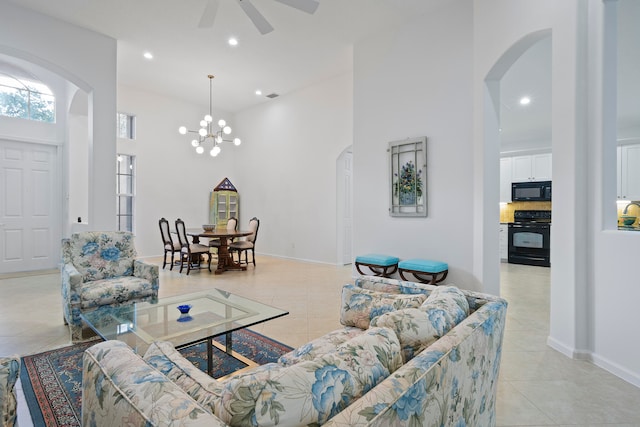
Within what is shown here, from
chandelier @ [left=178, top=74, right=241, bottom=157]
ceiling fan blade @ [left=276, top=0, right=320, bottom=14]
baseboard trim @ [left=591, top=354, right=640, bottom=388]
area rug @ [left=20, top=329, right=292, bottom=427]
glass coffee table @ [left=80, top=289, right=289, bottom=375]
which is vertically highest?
ceiling fan blade @ [left=276, top=0, right=320, bottom=14]

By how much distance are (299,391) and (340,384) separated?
13 cm

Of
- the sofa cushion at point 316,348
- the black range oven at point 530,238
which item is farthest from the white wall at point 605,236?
A: the black range oven at point 530,238

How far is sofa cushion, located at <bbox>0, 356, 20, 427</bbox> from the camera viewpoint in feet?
2.97

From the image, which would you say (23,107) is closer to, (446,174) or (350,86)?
(350,86)

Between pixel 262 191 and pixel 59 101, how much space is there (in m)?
4.33

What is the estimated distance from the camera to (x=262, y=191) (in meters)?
8.37

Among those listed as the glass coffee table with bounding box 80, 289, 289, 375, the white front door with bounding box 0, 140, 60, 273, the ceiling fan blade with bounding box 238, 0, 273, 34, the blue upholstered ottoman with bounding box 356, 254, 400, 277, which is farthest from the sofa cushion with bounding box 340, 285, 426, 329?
the white front door with bounding box 0, 140, 60, 273

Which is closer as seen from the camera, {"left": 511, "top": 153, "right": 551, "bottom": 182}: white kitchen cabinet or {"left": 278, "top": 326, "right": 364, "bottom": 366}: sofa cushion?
{"left": 278, "top": 326, "right": 364, "bottom": 366}: sofa cushion

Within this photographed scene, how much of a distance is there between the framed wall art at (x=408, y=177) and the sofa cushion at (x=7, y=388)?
4.19 metres

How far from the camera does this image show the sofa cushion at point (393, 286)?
6.89 ft

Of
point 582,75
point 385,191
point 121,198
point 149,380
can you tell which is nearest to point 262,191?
point 121,198

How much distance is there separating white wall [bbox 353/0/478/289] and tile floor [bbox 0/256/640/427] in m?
1.01

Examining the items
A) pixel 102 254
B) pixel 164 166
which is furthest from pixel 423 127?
pixel 164 166

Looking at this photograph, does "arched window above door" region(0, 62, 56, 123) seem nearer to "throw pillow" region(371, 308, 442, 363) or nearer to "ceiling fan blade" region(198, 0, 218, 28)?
"ceiling fan blade" region(198, 0, 218, 28)
